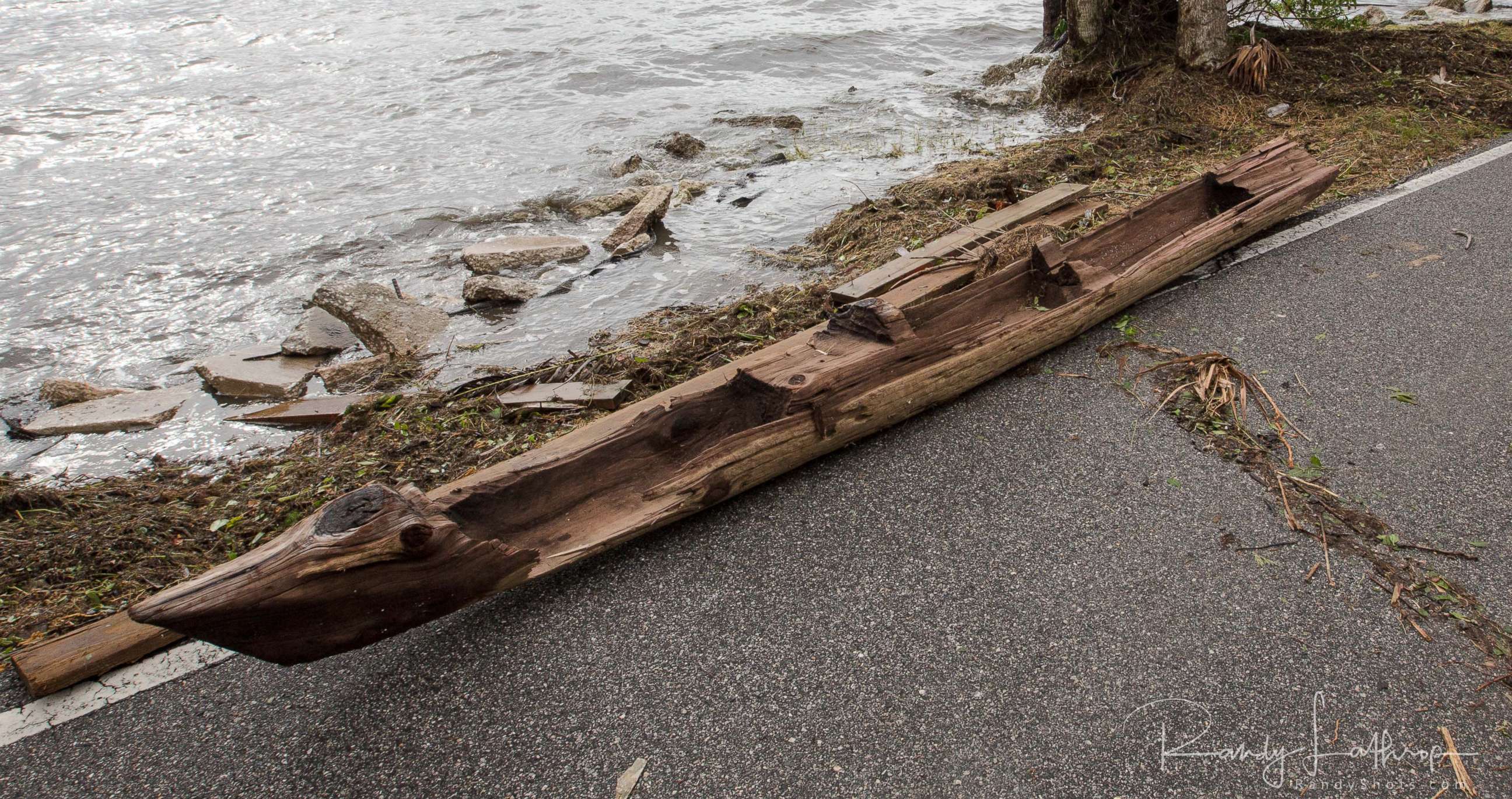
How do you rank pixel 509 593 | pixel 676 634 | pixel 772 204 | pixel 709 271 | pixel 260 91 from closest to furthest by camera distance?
pixel 676 634 → pixel 509 593 → pixel 709 271 → pixel 772 204 → pixel 260 91

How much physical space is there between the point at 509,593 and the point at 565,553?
30cm

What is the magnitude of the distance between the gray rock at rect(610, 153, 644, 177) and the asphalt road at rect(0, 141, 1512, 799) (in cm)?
540

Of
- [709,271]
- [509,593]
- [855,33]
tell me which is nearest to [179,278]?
[709,271]

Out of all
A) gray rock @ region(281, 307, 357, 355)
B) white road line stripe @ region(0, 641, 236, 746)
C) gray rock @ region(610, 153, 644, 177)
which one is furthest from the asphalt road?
gray rock @ region(610, 153, 644, 177)

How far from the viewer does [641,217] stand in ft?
21.5

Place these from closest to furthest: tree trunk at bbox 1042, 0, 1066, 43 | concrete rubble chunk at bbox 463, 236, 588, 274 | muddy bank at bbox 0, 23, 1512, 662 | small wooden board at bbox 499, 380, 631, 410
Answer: muddy bank at bbox 0, 23, 1512, 662 < small wooden board at bbox 499, 380, 631, 410 < concrete rubble chunk at bbox 463, 236, 588, 274 < tree trunk at bbox 1042, 0, 1066, 43

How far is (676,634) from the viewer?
8.87ft

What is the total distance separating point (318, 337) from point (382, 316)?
1.41 ft

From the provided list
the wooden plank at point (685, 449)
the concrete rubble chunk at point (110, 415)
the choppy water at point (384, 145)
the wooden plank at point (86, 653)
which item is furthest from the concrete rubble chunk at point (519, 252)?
the wooden plank at point (86, 653)

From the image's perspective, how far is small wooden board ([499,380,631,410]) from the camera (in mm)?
3924

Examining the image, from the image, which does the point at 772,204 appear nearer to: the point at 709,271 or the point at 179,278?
the point at 709,271

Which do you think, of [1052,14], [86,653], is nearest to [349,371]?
[86,653]

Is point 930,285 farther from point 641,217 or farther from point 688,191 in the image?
point 688,191

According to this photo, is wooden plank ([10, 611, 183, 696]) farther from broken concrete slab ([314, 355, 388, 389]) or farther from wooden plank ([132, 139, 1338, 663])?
broken concrete slab ([314, 355, 388, 389])
